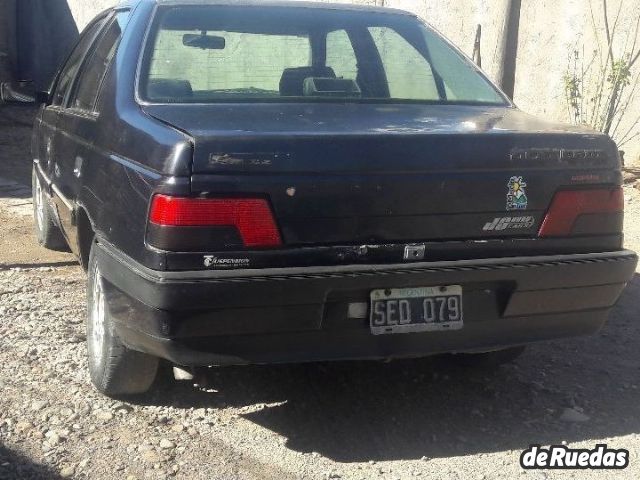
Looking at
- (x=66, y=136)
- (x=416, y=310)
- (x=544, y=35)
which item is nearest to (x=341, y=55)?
(x=66, y=136)

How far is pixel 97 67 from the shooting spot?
426 cm

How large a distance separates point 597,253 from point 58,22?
477 inches

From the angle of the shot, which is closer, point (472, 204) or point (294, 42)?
point (472, 204)

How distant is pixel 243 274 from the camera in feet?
9.48

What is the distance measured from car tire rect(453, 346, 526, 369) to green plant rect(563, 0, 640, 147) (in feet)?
14.4

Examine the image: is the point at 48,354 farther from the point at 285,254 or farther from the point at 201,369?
the point at 285,254

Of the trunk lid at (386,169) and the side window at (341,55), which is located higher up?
the side window at (341,55)

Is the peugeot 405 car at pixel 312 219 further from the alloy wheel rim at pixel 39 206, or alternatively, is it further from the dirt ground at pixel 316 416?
the alloy wheel rim at pixel 39 206

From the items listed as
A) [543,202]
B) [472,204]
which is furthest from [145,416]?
[543,202]

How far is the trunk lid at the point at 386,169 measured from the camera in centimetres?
290

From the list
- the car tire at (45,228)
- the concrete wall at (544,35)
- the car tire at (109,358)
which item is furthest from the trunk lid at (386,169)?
the concrete wall at (544,35)

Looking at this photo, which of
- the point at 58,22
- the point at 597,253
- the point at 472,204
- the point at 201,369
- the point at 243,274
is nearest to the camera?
the point at 243,274

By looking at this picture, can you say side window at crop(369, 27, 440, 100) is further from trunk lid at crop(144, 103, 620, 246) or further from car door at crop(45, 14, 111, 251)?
car door at crop(45, 14, 111, 251)

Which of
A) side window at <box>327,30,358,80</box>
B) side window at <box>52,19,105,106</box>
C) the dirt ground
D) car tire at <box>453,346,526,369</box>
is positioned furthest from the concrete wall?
the dirt ground
